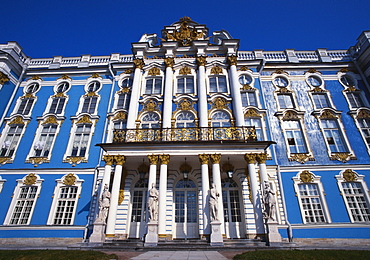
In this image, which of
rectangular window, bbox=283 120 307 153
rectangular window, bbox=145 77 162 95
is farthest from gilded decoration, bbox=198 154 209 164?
rectangular window, bbox=145 77 162 95

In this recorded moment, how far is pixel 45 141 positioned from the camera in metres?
16.9

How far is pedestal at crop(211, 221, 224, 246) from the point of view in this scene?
11.0 metres

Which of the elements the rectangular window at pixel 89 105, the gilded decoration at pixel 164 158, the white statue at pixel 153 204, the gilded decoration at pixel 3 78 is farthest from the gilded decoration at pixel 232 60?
the gilded decoration at pixel 3 78

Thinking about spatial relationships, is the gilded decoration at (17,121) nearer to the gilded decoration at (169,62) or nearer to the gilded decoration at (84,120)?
the gilded decoration at (84,120)

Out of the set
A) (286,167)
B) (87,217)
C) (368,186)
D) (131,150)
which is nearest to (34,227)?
(87,217)

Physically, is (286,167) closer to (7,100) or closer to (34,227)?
(34,227)

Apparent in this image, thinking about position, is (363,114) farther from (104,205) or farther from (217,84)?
(104,205)

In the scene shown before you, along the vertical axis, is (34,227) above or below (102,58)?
below

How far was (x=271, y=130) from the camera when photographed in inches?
653

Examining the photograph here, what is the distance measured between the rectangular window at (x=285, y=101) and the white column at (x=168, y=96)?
28.7ft

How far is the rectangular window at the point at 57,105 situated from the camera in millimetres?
18141

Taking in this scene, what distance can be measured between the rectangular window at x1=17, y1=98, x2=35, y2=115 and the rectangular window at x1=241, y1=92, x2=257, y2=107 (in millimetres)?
17251

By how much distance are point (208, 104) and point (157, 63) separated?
5661 mm

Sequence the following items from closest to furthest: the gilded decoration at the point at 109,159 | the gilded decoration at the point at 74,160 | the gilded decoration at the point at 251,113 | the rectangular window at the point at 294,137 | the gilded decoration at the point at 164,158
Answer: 1. the gilded decoration at the point at 164,158
2. the gilded decoration at the point at 109,159
3. the gilded decoration at the point at 74,160
4. the rectangular window at the point at 294,137
5. the gilded decoration at the point at 251,113
